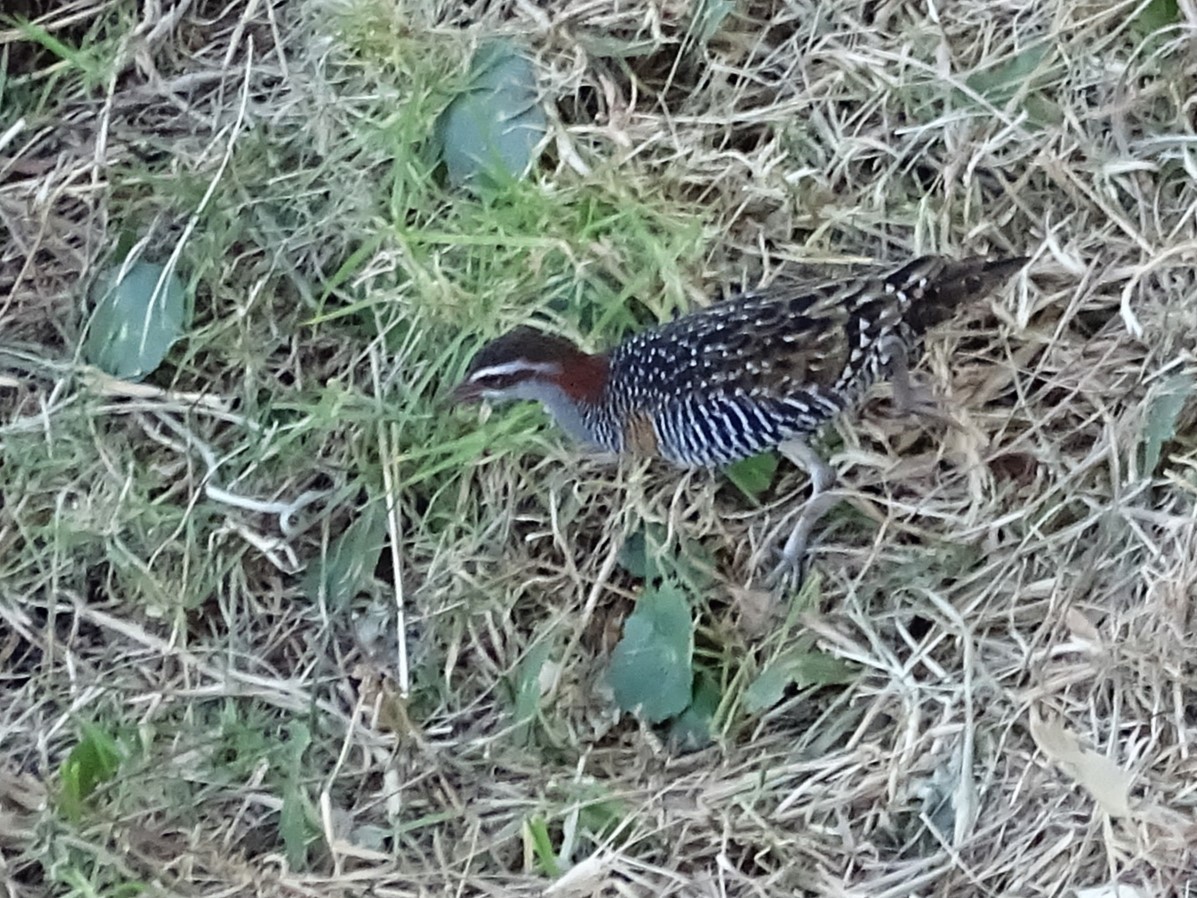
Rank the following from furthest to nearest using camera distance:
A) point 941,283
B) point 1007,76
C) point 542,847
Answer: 1. point 1007,76
2. point 941,283
3. point 542,847

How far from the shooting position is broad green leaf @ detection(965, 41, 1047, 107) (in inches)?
108

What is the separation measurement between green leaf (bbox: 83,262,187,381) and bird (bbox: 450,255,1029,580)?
62 centimetres

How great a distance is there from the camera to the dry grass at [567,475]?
2.33 m

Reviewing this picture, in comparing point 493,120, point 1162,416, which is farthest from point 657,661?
point 493,120

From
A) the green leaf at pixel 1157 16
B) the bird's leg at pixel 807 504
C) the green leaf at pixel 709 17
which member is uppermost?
the green leaf at pixel 709 17

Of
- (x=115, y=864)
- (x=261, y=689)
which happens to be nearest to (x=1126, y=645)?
(x=261, y=689)

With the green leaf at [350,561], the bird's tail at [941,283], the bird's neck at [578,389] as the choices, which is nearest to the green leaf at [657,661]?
the bird's neck at [578,389]

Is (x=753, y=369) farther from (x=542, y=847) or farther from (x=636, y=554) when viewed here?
(x=542, y=847)

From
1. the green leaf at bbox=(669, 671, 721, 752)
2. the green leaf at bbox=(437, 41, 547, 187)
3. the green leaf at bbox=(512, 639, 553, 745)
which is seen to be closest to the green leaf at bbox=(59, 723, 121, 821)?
the green leaf at bbox=(512, 639, 553, 745)

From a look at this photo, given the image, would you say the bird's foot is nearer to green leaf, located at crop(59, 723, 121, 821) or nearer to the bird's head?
the bird's head

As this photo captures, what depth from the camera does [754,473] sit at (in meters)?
2.61

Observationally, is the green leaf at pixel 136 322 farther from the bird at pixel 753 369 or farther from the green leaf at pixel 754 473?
the green leaf at pixel 754 473

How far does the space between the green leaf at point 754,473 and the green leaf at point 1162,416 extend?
569 millimetres

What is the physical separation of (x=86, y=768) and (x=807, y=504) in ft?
3.86
